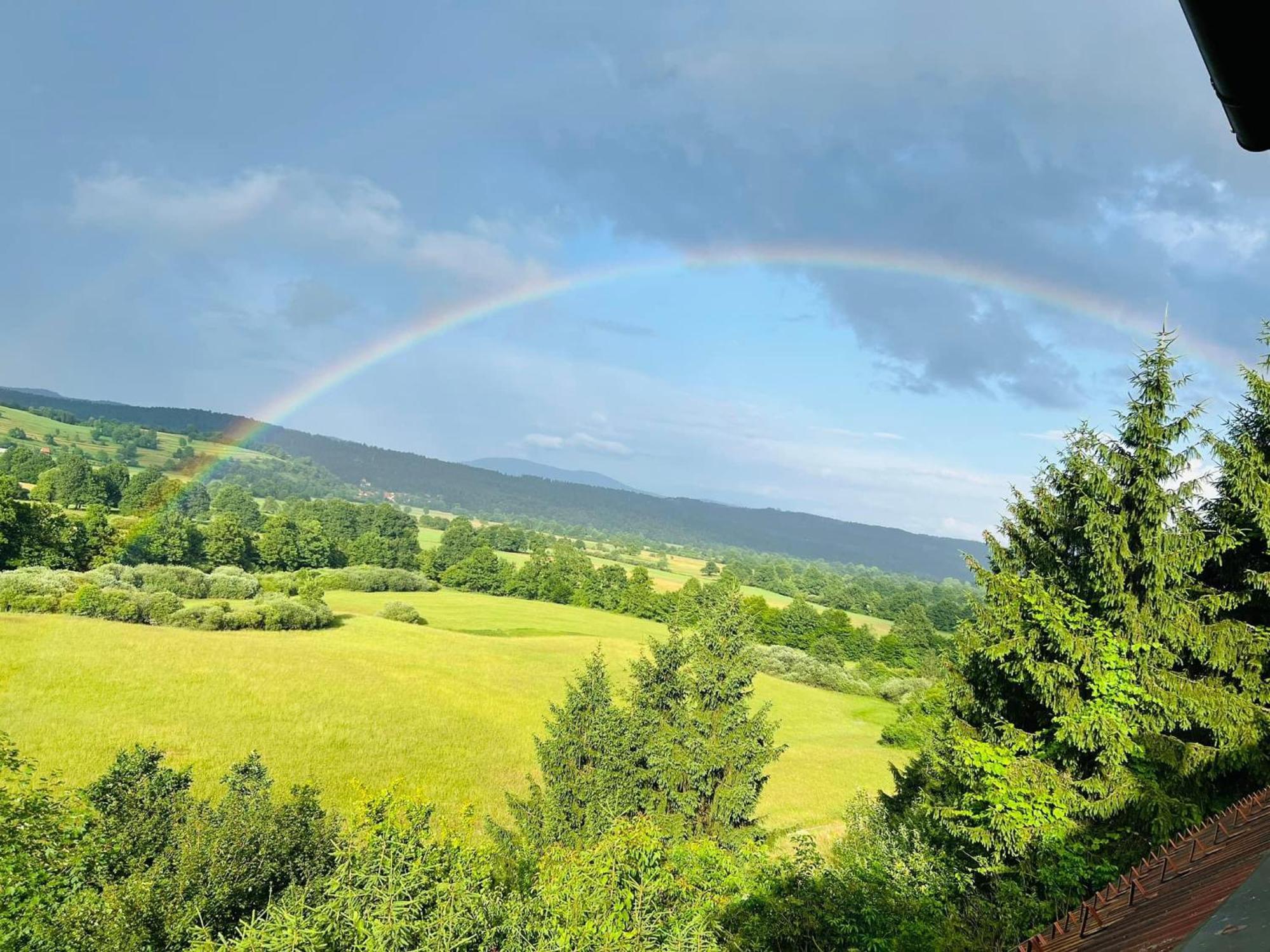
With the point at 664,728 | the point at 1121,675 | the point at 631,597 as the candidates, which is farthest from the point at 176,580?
the point at 1121,675

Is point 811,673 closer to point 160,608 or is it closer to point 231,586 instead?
point 231,586

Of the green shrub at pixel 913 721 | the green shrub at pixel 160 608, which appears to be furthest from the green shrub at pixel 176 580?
the green shrub at pixel 913 721

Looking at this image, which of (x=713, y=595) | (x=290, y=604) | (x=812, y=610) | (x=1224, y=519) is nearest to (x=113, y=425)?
(x=290, y=604)

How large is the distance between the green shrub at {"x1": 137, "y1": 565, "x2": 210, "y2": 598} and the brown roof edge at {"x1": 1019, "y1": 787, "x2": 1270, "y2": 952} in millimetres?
63073

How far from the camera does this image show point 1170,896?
4055 millimetres

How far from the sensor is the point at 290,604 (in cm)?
5456

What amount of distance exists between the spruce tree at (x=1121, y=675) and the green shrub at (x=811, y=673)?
2270 inches

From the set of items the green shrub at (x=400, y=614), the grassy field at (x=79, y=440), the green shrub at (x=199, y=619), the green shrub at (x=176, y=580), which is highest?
the grassy field at (x=79, y=440)

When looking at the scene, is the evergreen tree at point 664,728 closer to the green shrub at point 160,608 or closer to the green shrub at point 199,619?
the green shrub at point 199,619

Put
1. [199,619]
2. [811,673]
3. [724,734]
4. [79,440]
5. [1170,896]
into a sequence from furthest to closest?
1. [79,440]
2. [811,673]
3. [199,619]
4. [724,734]
5. [1170,896]

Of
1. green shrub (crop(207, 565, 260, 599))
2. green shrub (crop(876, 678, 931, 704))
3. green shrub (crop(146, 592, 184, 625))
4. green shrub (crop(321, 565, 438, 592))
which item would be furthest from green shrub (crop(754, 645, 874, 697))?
green shrub (crop(146, 592, 184, 625))

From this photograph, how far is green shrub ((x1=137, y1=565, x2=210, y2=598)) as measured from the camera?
53500 mm

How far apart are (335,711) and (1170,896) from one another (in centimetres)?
4122

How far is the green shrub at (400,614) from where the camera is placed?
65.3m
